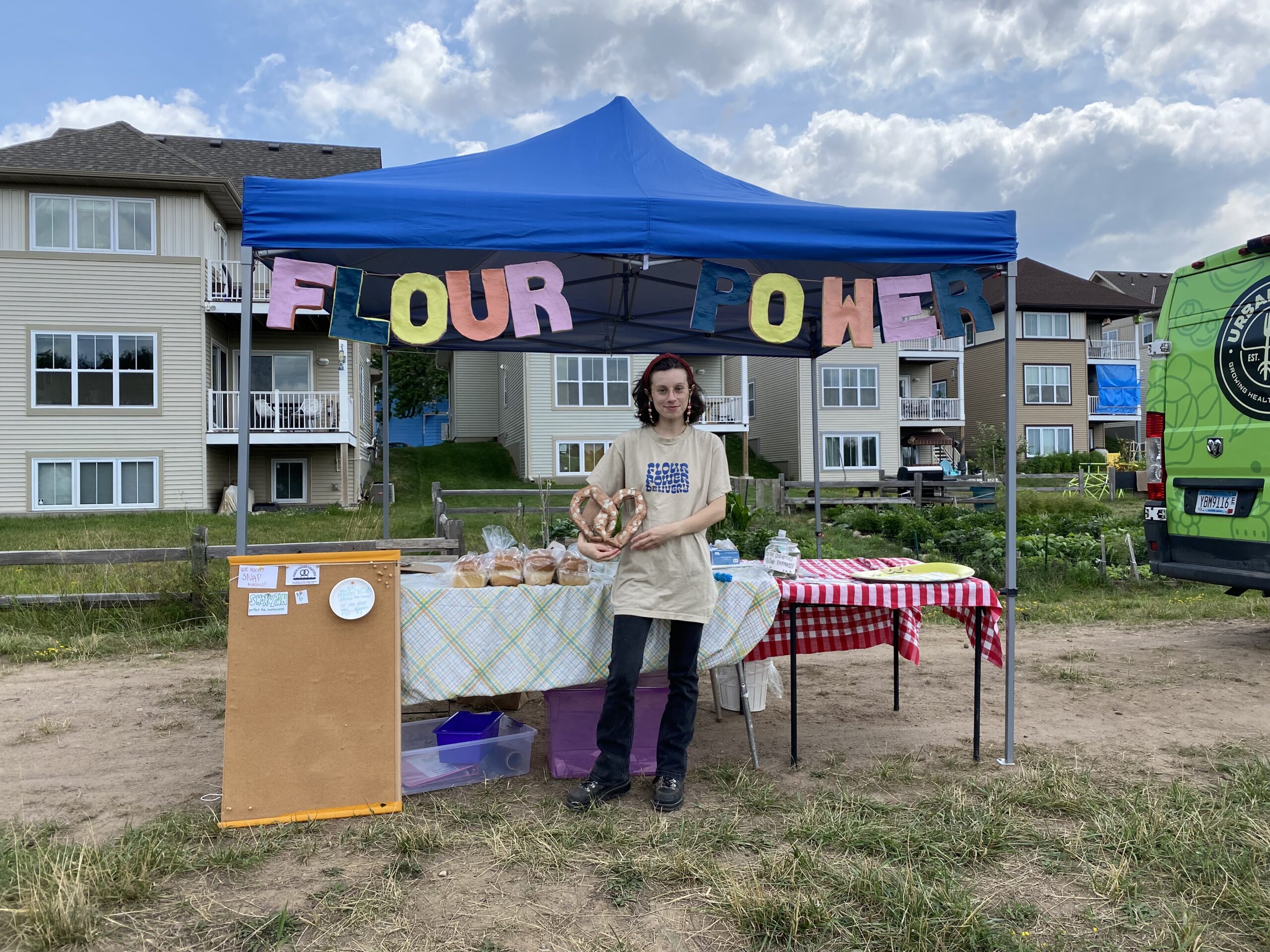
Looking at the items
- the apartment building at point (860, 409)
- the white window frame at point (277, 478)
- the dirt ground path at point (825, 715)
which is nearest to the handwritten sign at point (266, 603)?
the dirt ground path at point (825, 715)

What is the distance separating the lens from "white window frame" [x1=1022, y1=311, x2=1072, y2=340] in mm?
36625

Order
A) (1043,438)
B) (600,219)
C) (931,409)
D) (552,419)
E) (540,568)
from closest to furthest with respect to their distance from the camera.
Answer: (600,219), (540,568), (552,419), (931,409), (1043,438)

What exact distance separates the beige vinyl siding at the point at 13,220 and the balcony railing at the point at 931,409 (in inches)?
1051

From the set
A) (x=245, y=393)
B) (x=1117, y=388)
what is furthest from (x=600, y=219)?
(x=1117, y=388)

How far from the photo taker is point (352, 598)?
129 inches

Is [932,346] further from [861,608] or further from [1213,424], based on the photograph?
[861,608]

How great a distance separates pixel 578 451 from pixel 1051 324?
23345 mm

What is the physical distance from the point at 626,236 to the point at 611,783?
2246 mm

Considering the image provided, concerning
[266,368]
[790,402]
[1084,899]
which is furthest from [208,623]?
[790,402]

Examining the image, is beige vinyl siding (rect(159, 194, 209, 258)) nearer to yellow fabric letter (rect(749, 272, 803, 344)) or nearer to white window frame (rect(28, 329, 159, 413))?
white window frame (rect(28, 329, 159, 413))

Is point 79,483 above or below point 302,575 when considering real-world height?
above

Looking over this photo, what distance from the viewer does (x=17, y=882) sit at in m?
2.58

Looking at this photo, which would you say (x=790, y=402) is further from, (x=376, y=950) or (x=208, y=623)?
(x=376, y=950)

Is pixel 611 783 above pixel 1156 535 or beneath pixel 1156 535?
beneath
